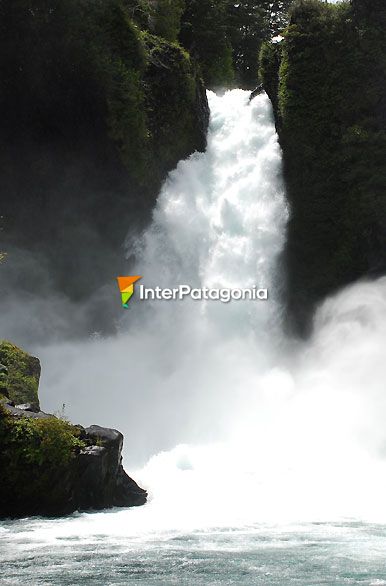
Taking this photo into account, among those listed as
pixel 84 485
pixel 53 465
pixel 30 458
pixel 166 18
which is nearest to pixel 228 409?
pixel 84 485

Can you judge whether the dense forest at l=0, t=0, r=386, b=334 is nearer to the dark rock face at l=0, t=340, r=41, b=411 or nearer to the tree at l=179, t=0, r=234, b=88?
the tree at l=179, t=0, r=234, b=88

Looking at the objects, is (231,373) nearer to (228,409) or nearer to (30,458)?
(228,409)

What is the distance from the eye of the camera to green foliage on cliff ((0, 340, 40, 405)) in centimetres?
1934

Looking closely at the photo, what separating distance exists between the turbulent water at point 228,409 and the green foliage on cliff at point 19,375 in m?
3.64

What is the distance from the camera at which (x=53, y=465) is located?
15.4 m

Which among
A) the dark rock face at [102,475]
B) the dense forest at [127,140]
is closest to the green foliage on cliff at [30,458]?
the dark rock face at [102,475]

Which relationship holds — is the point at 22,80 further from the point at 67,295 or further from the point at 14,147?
the point at 67,295

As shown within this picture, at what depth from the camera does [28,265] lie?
96.2 feet

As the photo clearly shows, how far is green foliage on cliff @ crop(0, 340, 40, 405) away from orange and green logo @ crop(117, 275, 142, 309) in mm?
8578

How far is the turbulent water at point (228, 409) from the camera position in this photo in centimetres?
1211

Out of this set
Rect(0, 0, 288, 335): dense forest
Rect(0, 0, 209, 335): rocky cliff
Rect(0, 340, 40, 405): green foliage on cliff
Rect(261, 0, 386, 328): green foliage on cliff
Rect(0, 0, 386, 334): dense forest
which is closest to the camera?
Rect(0, 340, 40, 405): green foliage on cliff

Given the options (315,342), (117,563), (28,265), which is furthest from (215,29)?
(117,563)

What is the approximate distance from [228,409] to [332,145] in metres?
11.4

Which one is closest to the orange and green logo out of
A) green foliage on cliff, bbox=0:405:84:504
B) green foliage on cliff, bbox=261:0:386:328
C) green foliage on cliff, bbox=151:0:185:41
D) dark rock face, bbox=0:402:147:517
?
green foliage on cliff, bbox=261:0:386:328
